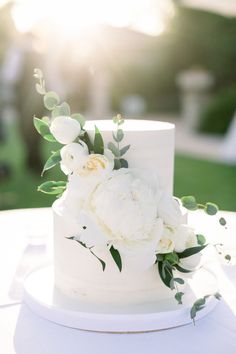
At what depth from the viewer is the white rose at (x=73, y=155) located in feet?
3.03

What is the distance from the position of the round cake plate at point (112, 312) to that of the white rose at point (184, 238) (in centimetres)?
11

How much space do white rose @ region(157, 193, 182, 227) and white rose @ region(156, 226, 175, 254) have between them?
1cm

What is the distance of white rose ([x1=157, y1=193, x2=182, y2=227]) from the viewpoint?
3.01 feet

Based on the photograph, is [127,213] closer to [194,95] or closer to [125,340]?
[125,340]

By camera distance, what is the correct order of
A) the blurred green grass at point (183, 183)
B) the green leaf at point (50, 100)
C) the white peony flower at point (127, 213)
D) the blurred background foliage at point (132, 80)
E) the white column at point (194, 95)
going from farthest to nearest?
the white column at point (194, 95) < the blurred background foliage at point (132, 80) < the blurred green grass at point (183, 183) < the green leaf at point (50, 100) < the white peony flower at point (127, 213)

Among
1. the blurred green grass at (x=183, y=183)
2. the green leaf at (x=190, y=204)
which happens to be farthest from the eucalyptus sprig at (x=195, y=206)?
the blurred green grass at (x=183, y=183)

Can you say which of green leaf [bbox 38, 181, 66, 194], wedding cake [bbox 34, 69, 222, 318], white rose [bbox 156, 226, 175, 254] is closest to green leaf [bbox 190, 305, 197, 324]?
wedding cake [bbox 34, 69, 222, 318]

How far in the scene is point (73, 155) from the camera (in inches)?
36.4

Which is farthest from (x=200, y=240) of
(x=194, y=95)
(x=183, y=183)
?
(x=194, y=95)

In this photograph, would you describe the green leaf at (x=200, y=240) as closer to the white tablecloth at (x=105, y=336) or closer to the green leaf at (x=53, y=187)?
the white tablecloth at (x=105, y=336)

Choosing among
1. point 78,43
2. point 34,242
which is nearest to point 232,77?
point 78,43

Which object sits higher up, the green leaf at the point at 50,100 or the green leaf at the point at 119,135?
the green leaf at the point at 50,100

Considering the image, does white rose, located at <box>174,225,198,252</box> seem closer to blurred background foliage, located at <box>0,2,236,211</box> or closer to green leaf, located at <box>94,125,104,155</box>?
green leaf, located at <box>94,125,104,155</box>

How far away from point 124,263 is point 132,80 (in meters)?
11.9
